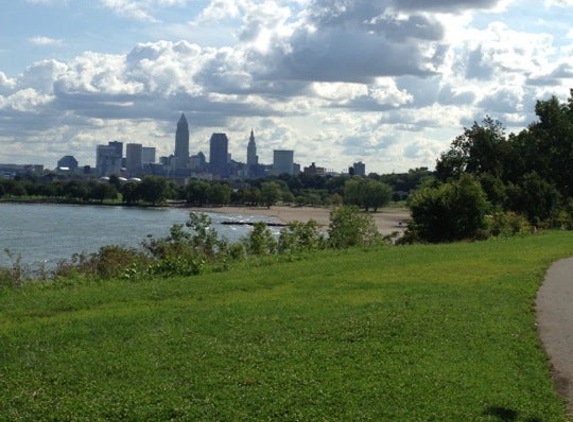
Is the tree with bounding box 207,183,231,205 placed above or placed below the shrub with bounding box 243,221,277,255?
above

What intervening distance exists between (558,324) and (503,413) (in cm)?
441

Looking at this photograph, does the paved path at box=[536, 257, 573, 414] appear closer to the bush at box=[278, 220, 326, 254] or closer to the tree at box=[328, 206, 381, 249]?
the bush at box=[278, 220, 326, 254]

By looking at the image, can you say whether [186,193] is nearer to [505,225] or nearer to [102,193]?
[102,193]

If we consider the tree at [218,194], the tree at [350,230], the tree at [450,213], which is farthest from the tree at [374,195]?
the tree at [350,230]

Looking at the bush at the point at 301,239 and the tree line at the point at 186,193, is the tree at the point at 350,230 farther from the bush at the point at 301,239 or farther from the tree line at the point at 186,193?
the tree line at the point at 186,193

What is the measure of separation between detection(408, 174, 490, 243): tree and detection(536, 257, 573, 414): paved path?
43.5 ft

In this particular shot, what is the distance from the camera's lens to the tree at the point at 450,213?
30.2 meters

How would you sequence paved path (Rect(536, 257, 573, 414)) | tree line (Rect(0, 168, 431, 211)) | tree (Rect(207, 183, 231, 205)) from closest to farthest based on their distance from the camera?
paved path (Rect(536, 257, 573, 414)), tree line (Rect(0, 168, 431, 211)), tree (Rect(207, 183, 231, 205))

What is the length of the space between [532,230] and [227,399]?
28.9 metres

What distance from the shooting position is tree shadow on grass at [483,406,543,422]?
6633 mm

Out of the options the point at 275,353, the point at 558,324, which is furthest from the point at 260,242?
the point at 275,353

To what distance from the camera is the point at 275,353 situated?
27.5 feet

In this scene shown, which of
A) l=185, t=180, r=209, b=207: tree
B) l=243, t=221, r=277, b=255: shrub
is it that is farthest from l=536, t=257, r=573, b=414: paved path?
l=185, t=180, r=209, b=207: tree

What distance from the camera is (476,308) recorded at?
37.5 feet
